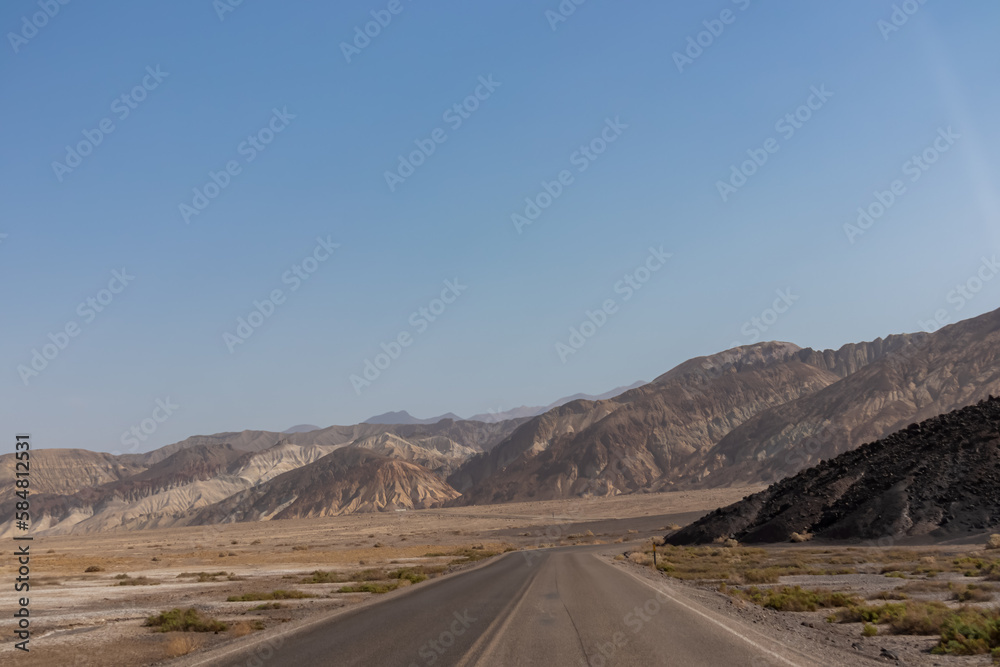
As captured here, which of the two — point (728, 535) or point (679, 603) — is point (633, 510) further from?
point (679, 603)

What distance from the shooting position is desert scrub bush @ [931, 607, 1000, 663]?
1234 centimetres

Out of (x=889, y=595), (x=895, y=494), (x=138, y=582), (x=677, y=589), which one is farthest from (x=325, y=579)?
(x=895, y=494)

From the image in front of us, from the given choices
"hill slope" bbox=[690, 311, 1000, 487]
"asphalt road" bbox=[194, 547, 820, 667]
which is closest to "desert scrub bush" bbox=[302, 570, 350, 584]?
"asphalt road" bbox=[194, 547, 820, 667]

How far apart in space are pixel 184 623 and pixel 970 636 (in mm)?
17597

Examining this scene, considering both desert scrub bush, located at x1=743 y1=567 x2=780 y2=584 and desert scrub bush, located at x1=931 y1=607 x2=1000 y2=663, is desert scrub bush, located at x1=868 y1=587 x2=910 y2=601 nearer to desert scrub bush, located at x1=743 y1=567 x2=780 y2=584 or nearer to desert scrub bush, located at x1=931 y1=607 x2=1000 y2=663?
desert scrub bush, located at x1=743 y1=567 x2=780 y2=584

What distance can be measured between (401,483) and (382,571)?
5920 inches

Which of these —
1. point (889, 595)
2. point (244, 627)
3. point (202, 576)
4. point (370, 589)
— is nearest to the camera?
point (244, 627)

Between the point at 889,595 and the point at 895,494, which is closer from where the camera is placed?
the point at 889,595

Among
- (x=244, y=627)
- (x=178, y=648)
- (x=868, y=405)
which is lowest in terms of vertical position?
(x=244, y=627)

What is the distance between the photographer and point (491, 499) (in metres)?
173

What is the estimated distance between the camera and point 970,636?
509 inches

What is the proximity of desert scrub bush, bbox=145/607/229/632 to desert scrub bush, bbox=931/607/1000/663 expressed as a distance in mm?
15905

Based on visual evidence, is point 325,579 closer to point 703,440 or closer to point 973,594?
point 973,594

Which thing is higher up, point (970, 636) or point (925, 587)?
point (970, 636)
